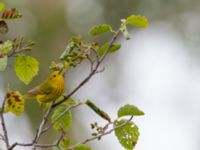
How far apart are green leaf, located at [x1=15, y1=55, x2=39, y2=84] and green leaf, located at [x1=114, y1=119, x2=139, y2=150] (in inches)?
8.5

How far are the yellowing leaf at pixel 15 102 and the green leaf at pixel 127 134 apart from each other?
0.67ft

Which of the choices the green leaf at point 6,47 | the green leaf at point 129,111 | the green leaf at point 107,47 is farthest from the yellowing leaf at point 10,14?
the green leaf at point 129,111

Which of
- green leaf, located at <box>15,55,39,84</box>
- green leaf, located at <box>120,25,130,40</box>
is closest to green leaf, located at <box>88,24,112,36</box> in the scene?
green leaf, located at <box>120,25,130,40</box>

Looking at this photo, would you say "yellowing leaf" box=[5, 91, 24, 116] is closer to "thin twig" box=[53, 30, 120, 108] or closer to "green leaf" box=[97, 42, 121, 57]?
"thin twig" box=[53, 30, 120, 108]

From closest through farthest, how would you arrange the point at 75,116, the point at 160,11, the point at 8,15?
1. the point at 8,15
2. the point at 75,116
3. the point at 160,11

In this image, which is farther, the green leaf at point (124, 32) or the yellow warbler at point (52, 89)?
the yellow warbler at point (52, 89)

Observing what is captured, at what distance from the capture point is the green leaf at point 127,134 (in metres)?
1.70

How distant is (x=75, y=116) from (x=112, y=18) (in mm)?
1476

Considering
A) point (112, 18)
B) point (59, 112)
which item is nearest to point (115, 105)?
point (112, 18)

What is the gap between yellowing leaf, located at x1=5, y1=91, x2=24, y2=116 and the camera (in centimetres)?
171

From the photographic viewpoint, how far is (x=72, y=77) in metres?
7.37

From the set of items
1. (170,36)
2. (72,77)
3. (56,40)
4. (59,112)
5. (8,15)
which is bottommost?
(59,112)

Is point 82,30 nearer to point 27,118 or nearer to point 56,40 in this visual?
point 56,40

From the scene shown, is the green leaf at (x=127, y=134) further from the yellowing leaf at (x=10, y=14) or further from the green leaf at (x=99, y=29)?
the yellowing leaf at (x=10, y=14)
